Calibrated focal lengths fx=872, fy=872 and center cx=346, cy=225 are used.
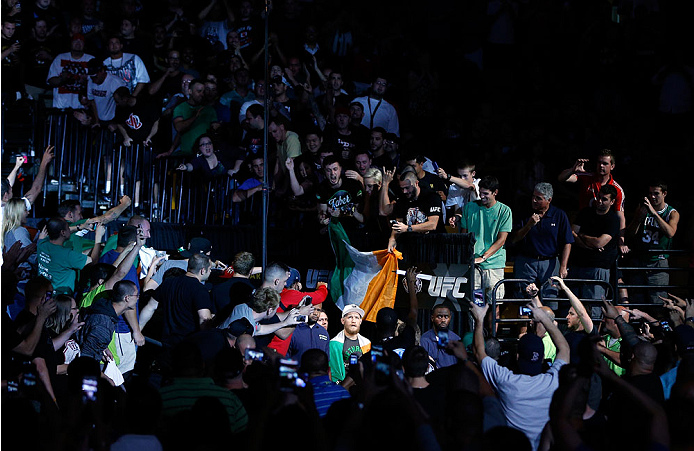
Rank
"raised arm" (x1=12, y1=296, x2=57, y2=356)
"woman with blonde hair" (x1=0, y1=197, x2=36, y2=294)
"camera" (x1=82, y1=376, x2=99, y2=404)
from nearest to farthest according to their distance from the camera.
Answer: "camera" (x1=82, y1=376, x2=99, y2=404) → "raised arm" (x1=12, y1=296, x2=57, y2=356) → "woman with blonde hair" (x1=0, y1=197, x2=36, y2=294)

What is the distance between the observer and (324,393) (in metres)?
6.37

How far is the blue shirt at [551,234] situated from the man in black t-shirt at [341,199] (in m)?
2.11

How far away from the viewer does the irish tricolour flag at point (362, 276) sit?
10.3 m

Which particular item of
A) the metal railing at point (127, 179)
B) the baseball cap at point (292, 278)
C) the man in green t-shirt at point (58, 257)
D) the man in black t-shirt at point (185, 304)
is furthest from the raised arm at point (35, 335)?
the metal railing at point (127, 179)

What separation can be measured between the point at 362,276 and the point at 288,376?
225 inches

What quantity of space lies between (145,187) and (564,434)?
354 inches

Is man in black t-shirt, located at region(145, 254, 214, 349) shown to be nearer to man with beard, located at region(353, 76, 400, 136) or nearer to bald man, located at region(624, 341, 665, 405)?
bald man, located at region(624, 341, 665, 405)

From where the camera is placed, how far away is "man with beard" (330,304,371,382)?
9.04m

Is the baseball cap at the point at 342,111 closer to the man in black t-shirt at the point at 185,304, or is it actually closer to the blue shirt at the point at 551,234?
the blue shirt at the point at 551,234

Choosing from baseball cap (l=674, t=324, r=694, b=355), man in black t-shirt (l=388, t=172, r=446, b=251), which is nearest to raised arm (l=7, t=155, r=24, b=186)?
man in black t-shirt (l=388, t=172, r=446, b=251)

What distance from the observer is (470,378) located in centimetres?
564

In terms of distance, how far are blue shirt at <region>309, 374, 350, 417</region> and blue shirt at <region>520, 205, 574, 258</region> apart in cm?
467

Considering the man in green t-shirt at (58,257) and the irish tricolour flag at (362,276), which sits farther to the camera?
the irish tricolour flag at (362,276)

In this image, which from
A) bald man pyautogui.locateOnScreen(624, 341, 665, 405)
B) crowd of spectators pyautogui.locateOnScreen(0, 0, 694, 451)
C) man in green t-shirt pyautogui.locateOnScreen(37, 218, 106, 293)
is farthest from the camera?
man in green t-shirt pyautogui.locateOnScreen(37, 218, 106, 293)
